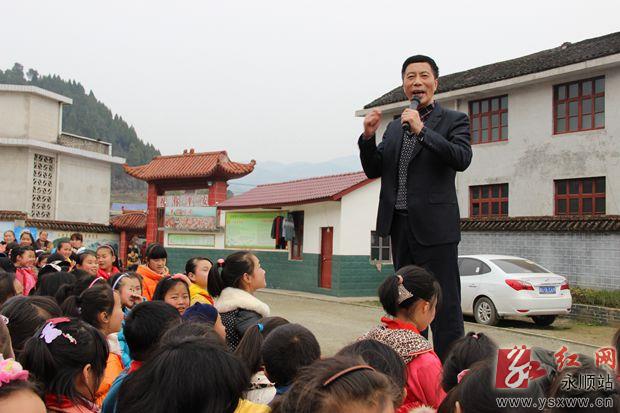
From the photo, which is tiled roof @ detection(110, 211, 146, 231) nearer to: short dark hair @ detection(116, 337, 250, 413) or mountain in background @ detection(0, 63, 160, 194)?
short dark hair @ detection(116, 337, 250, 413)

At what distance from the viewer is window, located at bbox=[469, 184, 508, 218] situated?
17.5 m

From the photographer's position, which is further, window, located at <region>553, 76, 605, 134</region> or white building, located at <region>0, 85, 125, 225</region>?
white building, located at <region>0, 85, 125, 225</region>

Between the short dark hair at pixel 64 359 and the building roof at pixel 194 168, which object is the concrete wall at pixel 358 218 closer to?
the building roof at pixel 194 168

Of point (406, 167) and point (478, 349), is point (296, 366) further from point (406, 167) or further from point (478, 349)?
point (406, 167)

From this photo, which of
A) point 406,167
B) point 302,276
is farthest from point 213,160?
point 406,167

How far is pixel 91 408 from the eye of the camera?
2.58 m

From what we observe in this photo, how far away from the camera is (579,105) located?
15570 millimetres

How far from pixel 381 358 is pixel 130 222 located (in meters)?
22.0

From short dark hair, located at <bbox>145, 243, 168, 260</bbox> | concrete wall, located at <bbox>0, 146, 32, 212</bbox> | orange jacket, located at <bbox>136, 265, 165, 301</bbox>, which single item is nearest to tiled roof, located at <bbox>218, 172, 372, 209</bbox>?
concrete wall, located at <bbox>0, 146, 32, 212</bbox>

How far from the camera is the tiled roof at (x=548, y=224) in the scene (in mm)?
12071

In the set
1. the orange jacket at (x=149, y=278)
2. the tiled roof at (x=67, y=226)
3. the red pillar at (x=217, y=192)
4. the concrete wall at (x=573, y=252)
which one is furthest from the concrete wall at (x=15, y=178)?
the orange jacket at (x=149, y=278)

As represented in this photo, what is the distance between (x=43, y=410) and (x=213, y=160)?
1929 cm

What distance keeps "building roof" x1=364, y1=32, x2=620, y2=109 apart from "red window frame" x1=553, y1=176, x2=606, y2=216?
10.2 ft

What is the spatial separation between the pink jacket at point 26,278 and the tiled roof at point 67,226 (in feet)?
48.5
